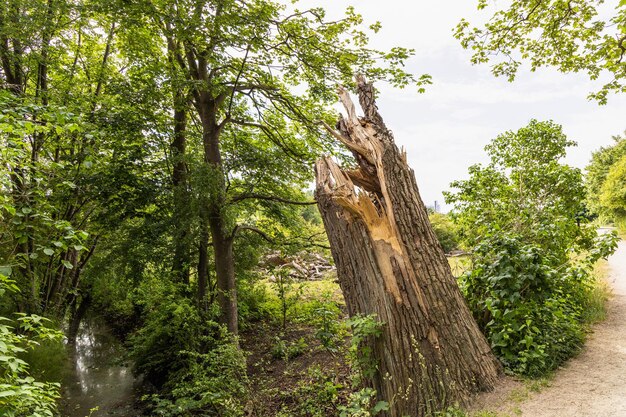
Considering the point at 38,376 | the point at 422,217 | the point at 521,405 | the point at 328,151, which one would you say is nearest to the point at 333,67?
the point at 328,151

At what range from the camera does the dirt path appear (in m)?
3.34

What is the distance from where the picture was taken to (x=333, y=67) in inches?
299

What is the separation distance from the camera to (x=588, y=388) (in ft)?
12.1

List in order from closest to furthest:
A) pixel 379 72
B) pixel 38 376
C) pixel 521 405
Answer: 1. pixel 521 405
2. pixel 38 376
3. pixel 379 72

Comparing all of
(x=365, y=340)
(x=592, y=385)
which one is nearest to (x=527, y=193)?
(x=592, y=385)

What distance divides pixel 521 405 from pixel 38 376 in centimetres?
811

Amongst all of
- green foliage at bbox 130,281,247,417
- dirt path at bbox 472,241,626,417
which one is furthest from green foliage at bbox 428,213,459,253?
green foliage at bbox 130,281,247,417

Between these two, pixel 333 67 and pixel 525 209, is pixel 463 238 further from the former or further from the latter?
pixel 333 67

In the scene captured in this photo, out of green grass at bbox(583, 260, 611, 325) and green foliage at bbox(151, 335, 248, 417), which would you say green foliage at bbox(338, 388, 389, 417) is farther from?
Answer: green grass at bbox(583, 260, 611, 325)

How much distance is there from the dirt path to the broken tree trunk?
478mm

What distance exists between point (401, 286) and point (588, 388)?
6.93ft

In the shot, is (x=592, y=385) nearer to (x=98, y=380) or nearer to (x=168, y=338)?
(x=168, y=338)

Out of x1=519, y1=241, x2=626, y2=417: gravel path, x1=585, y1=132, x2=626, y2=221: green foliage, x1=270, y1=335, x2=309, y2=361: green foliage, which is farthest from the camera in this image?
x1=585, y1=132, x2=626, y2=221: green foliage

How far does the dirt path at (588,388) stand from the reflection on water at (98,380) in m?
7.11
